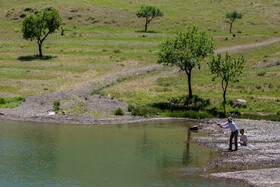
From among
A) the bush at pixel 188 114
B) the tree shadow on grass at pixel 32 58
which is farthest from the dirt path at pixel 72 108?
the tree shadow on grass at pixel 32 58

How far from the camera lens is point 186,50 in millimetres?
61438

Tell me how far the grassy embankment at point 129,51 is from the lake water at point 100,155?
14.3 meters

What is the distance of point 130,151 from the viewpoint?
135ft

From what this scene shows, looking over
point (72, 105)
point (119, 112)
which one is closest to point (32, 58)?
point (72, 105)

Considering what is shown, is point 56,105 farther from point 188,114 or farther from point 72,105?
point 188,114

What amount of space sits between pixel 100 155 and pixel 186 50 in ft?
89.3

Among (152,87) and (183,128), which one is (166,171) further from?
(152,87)

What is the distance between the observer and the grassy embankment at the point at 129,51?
220ft

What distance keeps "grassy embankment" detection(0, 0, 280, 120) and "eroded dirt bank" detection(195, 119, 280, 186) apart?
9703mm

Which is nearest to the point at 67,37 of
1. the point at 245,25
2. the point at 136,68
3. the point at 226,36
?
the point at 136,68

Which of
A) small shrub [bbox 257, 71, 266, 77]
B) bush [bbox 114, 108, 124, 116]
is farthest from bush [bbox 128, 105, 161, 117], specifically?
small shrub [bbox 257, 71, 266, 77]

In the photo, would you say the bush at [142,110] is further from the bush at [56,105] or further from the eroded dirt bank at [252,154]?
the bush at [56,105]

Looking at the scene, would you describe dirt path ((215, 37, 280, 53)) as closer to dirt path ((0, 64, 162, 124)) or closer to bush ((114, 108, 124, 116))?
dirt path ((0, 64, 162, 124))

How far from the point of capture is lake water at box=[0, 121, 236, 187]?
3347 centimetres
